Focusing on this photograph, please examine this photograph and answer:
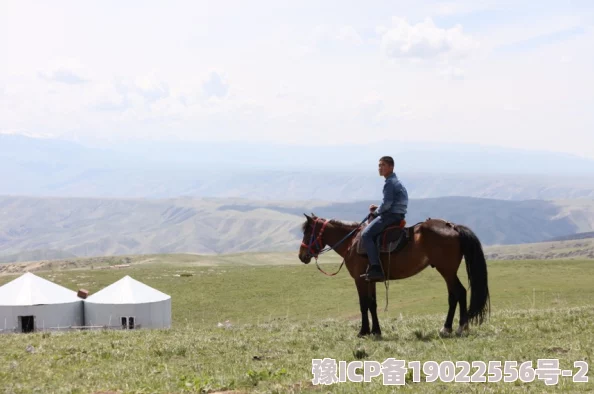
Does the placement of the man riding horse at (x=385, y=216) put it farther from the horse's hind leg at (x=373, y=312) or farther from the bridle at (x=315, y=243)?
the bridle at (x=315, y=243)

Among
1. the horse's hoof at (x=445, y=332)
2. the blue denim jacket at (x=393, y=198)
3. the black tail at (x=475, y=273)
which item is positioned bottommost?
the horse's hoof at (x=445, y=332)

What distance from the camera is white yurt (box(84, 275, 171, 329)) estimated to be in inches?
1389

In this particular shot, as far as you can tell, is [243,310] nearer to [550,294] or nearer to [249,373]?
[550,294]

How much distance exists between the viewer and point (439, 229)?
1294 centimetres

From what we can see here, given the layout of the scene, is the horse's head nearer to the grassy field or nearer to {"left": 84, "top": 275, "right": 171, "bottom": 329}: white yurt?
the grassy field

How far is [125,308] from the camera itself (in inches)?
1395

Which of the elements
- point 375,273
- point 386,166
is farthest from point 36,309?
point 386,166

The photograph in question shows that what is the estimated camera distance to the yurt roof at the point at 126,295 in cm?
3575

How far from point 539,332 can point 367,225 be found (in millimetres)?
3959

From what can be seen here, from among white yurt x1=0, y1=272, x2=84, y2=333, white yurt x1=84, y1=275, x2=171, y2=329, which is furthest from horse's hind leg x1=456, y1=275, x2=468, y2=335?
white yurt x1=0, y1=272, x2=84, y2=333

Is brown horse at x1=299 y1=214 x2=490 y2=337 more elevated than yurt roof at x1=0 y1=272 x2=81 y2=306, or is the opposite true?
brown horse at x1=299 y1=214 x2=490 y2=337

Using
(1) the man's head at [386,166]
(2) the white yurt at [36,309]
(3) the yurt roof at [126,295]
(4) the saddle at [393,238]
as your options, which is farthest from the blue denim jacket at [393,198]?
(2) the white yurt at [36,309]

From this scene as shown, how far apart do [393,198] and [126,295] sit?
2670 cm

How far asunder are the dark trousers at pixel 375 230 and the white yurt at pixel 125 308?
25288 mm
